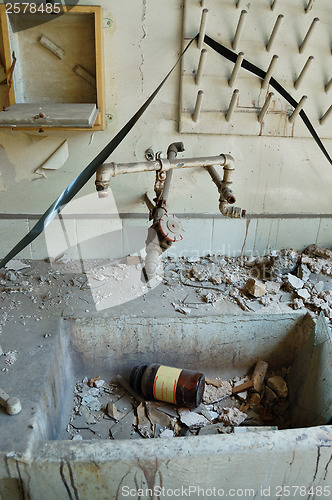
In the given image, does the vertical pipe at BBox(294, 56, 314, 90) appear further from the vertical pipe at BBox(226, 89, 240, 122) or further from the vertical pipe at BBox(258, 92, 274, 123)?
the vertical pipe at BBox(226, 89, 240, 122)

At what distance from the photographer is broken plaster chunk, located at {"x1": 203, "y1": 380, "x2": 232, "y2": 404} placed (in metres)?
1.66

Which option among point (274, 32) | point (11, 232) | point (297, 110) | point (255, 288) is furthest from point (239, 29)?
point (11, 232)

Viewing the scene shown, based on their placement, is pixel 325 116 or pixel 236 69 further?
pixel 325 116

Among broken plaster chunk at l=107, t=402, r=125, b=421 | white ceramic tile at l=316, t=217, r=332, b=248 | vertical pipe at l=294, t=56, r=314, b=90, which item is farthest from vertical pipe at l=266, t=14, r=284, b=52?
broken plaster chunk at l=107, t=402, r=125, b=421

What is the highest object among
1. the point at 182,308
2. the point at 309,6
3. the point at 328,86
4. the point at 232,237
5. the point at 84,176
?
the point at 309,6

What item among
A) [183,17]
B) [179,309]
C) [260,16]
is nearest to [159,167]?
[179,309]

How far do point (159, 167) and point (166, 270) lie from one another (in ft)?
2.66

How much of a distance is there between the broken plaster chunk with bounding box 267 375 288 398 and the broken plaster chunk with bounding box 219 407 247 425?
0.19 metres

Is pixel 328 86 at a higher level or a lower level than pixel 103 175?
higher

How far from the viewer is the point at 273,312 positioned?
5.57ft

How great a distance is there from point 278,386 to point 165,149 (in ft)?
3.87

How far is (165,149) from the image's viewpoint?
1824mm

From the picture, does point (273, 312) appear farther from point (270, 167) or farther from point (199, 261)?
point (270, 167)

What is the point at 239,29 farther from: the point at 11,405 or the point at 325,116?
the point at 11,405
